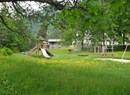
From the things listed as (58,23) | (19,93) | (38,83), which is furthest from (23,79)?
(58,23)

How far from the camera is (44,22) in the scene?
49.7ft

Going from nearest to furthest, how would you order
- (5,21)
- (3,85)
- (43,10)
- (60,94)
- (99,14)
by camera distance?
(99,14), (60,94), (3,85), (43,10), (5,21)

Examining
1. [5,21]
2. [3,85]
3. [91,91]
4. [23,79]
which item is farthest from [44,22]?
[91,91]

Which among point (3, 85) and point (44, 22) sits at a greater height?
point (44, 22)

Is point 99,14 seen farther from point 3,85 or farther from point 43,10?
point 43,10

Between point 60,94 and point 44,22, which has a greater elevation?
point 44,22

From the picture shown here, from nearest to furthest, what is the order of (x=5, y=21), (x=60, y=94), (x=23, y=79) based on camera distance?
(x=60, y=94) < (x=23, y=79) < (x=5, y=21)

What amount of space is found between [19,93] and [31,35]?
31.9 feet

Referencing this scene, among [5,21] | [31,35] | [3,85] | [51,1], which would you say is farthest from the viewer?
[31,35]

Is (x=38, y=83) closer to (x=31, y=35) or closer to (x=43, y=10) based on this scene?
(x=43, y=10)

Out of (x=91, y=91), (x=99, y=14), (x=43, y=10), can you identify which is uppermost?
(x=43, y=10)

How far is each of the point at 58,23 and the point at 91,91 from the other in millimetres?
6861

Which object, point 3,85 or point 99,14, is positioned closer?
point 99,14

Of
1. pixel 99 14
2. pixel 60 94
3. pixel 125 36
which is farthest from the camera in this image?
pixel 125 36
